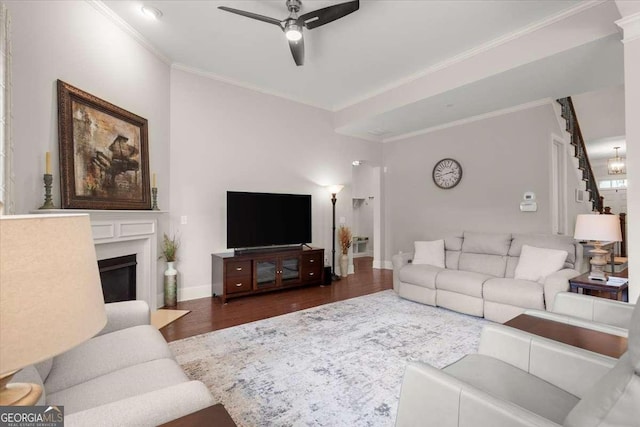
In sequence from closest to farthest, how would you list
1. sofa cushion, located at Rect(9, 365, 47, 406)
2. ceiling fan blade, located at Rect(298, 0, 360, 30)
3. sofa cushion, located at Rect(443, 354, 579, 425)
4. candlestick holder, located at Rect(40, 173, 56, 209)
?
sofa cushion, located at Rect(9, 365, 47, 406)
sofa cushion, located at Rect(443, 354, 579, 425)
candlestick holder, located at Rect(40, 173, 56, 209)
ceiling fan blade, located at Rect(298, 0, 360, 30)

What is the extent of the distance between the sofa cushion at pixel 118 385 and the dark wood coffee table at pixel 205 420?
0.54 metres

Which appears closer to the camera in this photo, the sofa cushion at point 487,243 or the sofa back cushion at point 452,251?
the sofa cushion at point 487,243

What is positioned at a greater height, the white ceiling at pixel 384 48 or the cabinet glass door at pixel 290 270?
the white ceiling at pixel 384 48

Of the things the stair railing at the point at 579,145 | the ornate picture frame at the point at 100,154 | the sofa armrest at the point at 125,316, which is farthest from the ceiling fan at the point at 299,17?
the stair railing at the point at 579,145

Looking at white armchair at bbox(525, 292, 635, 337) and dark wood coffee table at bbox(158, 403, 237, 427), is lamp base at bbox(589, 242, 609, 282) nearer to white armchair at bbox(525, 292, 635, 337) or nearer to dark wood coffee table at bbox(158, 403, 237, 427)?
white armchair at bbox(525, 292, 635, 337)

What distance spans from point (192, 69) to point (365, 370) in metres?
4.22

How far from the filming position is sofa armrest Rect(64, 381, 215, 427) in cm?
86

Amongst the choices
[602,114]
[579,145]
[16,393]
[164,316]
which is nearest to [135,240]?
[164,316]

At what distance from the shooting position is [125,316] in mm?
1930

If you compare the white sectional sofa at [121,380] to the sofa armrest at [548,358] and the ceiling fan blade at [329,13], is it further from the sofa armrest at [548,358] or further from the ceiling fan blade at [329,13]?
the ceiling fan blade at [329,13]

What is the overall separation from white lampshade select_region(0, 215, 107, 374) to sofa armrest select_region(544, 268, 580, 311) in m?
3.62

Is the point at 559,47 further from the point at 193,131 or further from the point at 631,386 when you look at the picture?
the point at 193,131

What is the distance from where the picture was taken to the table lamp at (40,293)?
474mm

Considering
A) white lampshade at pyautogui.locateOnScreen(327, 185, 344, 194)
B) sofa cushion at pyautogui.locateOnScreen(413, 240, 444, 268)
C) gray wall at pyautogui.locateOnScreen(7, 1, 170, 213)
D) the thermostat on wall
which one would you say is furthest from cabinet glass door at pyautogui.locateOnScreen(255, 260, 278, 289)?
the thermostat on wall
